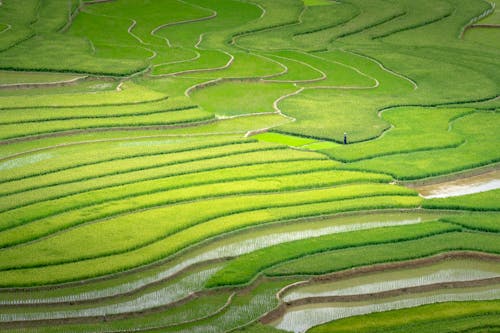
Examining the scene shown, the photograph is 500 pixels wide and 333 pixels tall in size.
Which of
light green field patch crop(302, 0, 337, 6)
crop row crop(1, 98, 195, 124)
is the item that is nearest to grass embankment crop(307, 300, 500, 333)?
crop row crop(1, 98, 195, 124)

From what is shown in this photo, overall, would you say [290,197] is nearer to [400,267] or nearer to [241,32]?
[400,267]

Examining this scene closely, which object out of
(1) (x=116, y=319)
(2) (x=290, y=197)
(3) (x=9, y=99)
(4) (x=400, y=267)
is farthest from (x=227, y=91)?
(1) (x=116, y=319)

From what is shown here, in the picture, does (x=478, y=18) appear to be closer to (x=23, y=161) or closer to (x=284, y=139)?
(x=284, y=139)

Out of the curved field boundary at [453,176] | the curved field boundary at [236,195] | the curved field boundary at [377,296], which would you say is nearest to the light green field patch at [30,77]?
the curved field boundary at [236,195]

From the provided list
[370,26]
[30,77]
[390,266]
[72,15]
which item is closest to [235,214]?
[390,266]

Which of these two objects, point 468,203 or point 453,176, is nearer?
point 468,203

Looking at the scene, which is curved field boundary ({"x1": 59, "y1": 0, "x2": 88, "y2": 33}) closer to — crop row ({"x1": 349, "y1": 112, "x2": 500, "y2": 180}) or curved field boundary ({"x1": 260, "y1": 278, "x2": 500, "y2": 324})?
crop row ({"x1": 349, "y1": 112, "x2": 500, "y2": 180})
